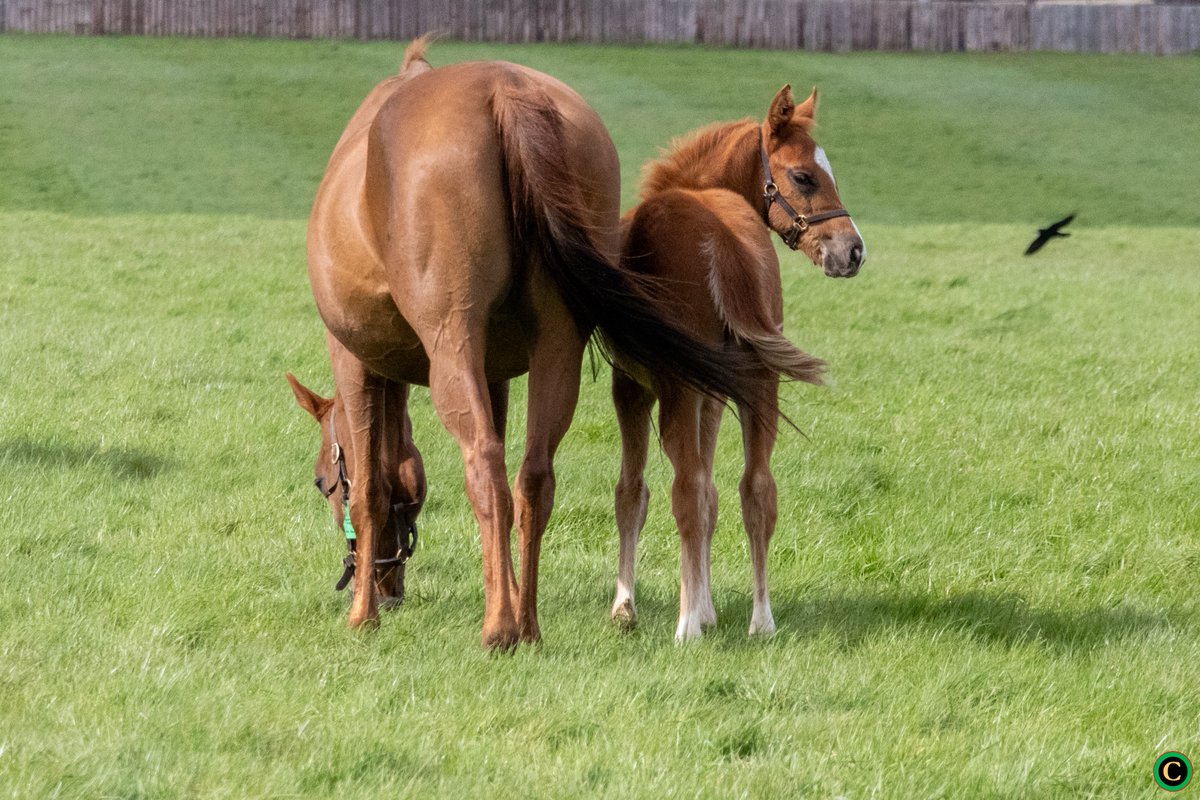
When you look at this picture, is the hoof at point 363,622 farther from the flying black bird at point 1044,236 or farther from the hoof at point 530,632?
the flying black bird at point 1044,236

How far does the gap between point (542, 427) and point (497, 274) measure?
459mm

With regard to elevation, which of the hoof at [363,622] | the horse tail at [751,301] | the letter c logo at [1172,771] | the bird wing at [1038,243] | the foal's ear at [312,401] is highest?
the horse tail at [751,301]

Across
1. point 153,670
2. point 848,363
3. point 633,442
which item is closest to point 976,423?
point 848,363

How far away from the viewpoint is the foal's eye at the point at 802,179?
5324 mm

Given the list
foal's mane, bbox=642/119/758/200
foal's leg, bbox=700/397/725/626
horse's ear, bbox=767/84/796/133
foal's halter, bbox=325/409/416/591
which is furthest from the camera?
foal's mane, bbox=642/119/758/200

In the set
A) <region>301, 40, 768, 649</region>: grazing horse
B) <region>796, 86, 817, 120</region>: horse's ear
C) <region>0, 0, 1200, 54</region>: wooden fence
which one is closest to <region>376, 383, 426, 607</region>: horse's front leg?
<region>301, 40, 768, 649</region>: grazing horse

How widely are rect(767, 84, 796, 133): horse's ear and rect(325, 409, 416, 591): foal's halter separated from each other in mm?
1885

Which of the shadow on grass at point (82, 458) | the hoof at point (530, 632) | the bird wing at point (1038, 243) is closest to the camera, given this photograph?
the hoof at point (530, 632)

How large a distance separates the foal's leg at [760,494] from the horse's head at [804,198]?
73 centimetres

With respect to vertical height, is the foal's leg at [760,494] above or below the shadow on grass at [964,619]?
above

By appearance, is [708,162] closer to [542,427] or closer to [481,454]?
[542,427]

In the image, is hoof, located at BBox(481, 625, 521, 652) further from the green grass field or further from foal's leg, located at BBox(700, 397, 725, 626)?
foal's leg, located at BBox(700, 397, 725, 626)

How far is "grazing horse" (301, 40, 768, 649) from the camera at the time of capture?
4.20 m

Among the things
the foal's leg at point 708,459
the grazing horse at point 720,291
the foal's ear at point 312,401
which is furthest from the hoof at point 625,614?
the foal's ear at point 312,401
